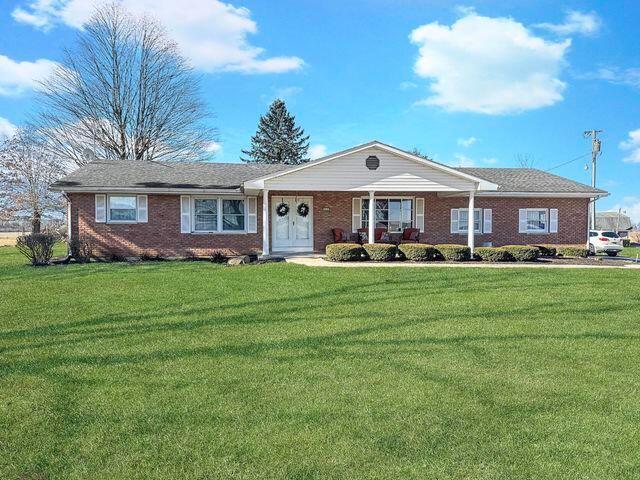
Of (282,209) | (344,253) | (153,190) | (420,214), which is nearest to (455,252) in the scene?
(344,253)

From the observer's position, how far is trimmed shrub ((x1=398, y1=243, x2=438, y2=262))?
15.1m

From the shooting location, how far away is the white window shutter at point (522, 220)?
64.0 ft

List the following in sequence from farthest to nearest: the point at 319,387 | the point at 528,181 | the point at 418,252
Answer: the point at 528,181 → the point at 418,252 → the point at 319,387

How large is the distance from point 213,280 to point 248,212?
763 cm

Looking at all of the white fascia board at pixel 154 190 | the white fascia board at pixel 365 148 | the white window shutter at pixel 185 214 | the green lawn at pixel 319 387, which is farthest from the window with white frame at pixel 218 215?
the green lawn at pixel 319 387

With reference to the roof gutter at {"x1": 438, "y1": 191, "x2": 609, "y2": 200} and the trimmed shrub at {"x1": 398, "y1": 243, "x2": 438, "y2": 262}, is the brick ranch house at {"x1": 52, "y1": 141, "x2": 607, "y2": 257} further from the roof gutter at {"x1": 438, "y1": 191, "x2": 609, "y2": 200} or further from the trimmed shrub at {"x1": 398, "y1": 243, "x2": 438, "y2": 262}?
the trimmed shrub at {"x1": 398, "y1": 243, "x2": 438, "y2": 262}

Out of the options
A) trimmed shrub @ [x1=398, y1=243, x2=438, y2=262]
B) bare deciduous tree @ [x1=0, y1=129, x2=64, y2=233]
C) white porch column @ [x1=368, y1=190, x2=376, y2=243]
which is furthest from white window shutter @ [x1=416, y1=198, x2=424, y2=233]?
bare deciduous tree @ [x1=0, y1=129, x2=64, y2=233]

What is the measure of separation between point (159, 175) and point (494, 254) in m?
12.7

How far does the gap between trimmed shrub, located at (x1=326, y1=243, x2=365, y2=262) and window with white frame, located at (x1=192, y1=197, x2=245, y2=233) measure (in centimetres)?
464

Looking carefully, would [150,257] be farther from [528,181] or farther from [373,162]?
[528,181]

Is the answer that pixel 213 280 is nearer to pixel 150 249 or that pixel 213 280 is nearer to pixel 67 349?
pixel 67 349

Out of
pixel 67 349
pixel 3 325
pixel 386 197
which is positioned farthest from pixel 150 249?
pixel 67 349

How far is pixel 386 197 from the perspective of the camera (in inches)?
743

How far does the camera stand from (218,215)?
1780cm
